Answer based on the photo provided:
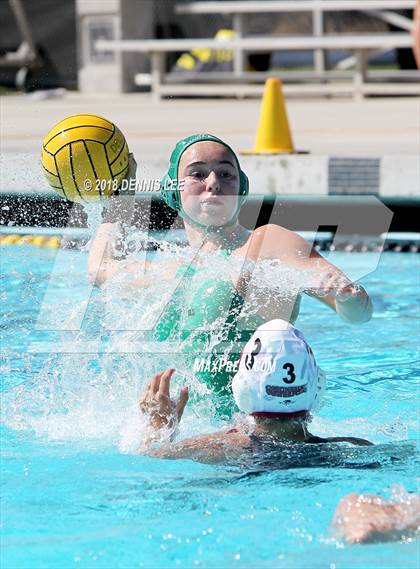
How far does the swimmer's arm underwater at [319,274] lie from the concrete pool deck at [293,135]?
1897mm

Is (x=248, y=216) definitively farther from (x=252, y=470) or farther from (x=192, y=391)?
(x=252, y=470)

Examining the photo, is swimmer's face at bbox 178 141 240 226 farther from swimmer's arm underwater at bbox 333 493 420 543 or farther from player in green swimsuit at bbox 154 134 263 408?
swimmer's arm underwater at bbox 333 493 420 543

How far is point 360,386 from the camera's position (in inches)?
183

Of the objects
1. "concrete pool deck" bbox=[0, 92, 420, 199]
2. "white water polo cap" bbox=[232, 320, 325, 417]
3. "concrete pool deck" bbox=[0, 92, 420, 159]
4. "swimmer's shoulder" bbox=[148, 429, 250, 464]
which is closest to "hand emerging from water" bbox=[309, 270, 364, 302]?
"white water polo cap" bbox=[232, 320, 325, 417]

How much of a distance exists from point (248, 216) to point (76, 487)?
406 centimetres

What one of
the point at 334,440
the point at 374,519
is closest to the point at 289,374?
the point at 334,440

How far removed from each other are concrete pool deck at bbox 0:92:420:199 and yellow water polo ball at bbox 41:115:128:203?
97 cm

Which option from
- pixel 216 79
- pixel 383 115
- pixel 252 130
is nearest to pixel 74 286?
pixel 252 130

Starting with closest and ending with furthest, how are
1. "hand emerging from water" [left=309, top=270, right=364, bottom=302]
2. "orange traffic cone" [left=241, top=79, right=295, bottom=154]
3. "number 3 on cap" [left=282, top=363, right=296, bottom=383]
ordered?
"number 3 on cap" [left=282, top=363, right=296, bottom=383], "hand emerging from water" [left=309, top=270, right=364, bottom=302], "orange traffic cone" [left=241, top=79, right=295, bottom=154]

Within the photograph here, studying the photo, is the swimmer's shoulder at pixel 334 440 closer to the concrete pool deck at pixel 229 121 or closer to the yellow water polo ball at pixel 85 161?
the yellow water polo ball at pixel 85 161

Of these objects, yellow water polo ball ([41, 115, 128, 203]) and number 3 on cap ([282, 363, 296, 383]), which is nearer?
number 3 on cap ([282, 363, 296, 383])

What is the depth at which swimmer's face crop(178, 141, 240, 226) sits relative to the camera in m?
3.61

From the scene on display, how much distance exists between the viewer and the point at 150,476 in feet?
10.5

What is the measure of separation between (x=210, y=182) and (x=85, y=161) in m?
0.77
